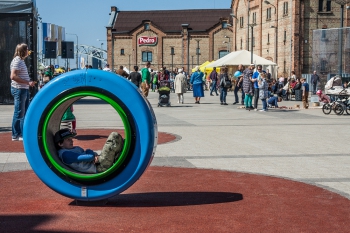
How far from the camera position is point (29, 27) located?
27.4 metres

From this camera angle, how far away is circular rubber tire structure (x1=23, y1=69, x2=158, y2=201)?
6.84 m

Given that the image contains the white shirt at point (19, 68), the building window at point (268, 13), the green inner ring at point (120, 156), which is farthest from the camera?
the building window at point (268, 13)

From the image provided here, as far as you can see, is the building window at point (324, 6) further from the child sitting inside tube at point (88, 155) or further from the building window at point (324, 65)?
the child sitting inside tube at point (88, 155)

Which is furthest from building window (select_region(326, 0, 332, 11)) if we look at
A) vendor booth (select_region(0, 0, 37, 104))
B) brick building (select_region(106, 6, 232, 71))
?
vendor booth (select_region(0, 0, 37, 104))

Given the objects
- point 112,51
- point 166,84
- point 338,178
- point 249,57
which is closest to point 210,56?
point 112,51

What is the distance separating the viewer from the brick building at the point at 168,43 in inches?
3698

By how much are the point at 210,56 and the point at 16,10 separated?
67.0 m

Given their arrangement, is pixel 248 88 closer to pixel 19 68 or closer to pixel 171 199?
pixel 19 68

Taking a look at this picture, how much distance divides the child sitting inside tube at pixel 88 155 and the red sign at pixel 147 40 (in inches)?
3468

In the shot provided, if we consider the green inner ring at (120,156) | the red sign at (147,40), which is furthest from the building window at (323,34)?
the red sign at (147,40)

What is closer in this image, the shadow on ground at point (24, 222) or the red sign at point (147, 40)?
the shadow on ground at point (24, 222)

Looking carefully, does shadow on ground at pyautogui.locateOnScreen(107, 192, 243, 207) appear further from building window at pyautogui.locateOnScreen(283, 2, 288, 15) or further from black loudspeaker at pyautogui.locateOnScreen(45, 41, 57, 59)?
building window at pyautogui.locateOnScreen(283, 2, 288, 15)

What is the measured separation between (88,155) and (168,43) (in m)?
89.0

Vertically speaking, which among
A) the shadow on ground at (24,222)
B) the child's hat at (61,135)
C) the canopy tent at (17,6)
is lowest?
the shadow on ground at (24,222)
